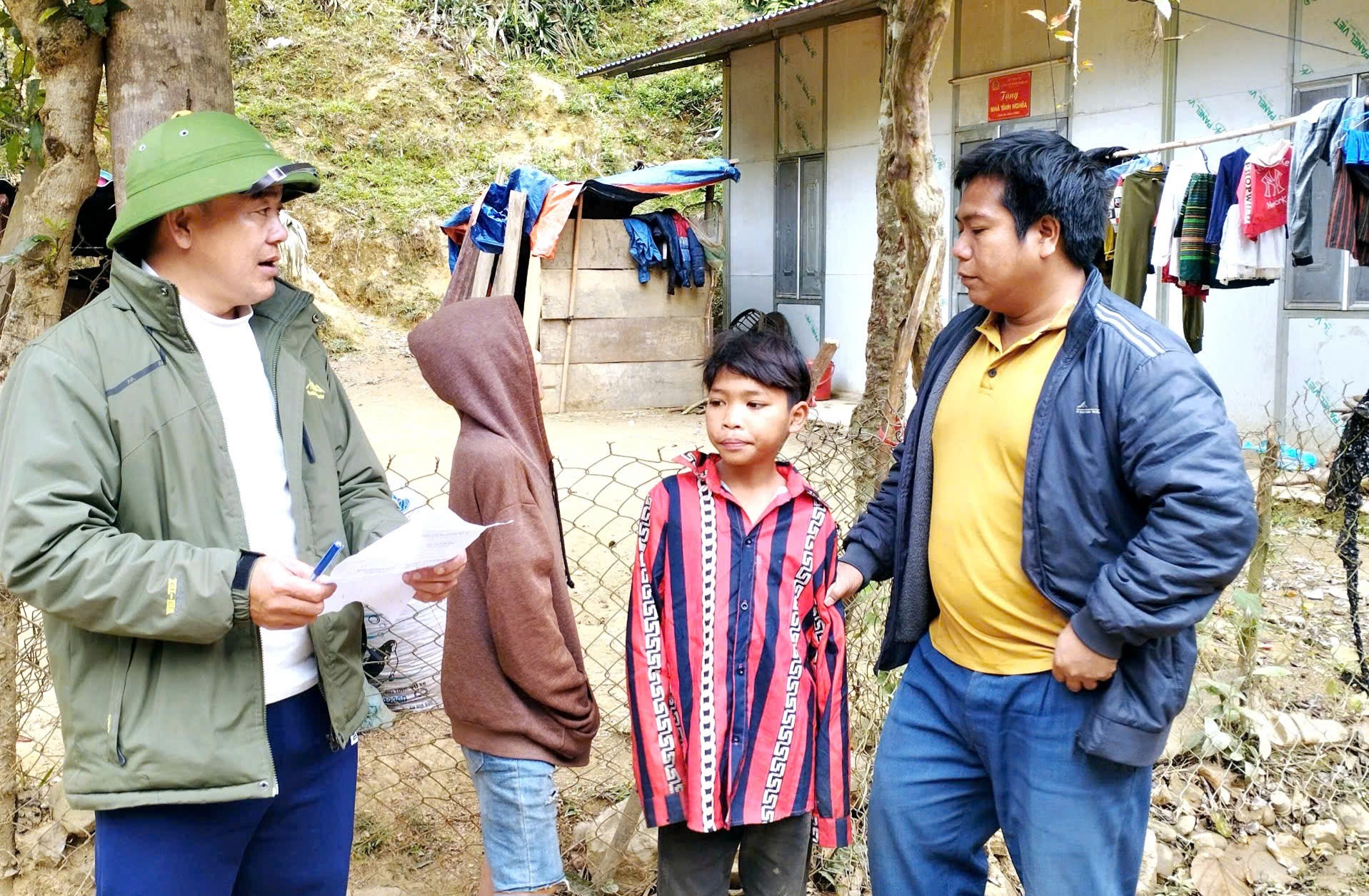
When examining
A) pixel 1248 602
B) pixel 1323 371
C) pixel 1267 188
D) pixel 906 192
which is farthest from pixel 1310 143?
pixel 1323 371

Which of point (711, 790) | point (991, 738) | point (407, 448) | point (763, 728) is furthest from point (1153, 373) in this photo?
point (407, 448)

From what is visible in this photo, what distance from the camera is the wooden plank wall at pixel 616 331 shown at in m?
11.3

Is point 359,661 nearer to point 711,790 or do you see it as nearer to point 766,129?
point 711,790

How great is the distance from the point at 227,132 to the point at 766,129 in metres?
11.5

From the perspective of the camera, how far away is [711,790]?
84.2 inches

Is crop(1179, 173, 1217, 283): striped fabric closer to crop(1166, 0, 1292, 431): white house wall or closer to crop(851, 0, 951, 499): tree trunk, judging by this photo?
crop(1166, 0, 1292, 431): white house wall

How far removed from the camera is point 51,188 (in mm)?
2807

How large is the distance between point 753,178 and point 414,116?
7419 mm

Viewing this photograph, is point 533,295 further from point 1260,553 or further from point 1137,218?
point 1260,553

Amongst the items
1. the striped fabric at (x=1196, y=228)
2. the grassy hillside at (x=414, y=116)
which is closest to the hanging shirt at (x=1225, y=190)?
the striped fabric at (x=1196, y=228)

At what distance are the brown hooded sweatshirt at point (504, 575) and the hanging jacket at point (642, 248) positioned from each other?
9148mm

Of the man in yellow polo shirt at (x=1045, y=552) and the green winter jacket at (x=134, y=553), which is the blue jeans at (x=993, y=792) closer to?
the man in yellow polo shirt at (x=1045, y=552)

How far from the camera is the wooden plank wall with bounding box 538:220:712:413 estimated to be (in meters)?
11.3

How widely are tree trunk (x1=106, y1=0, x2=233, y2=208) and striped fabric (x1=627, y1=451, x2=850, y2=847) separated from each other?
155cm
